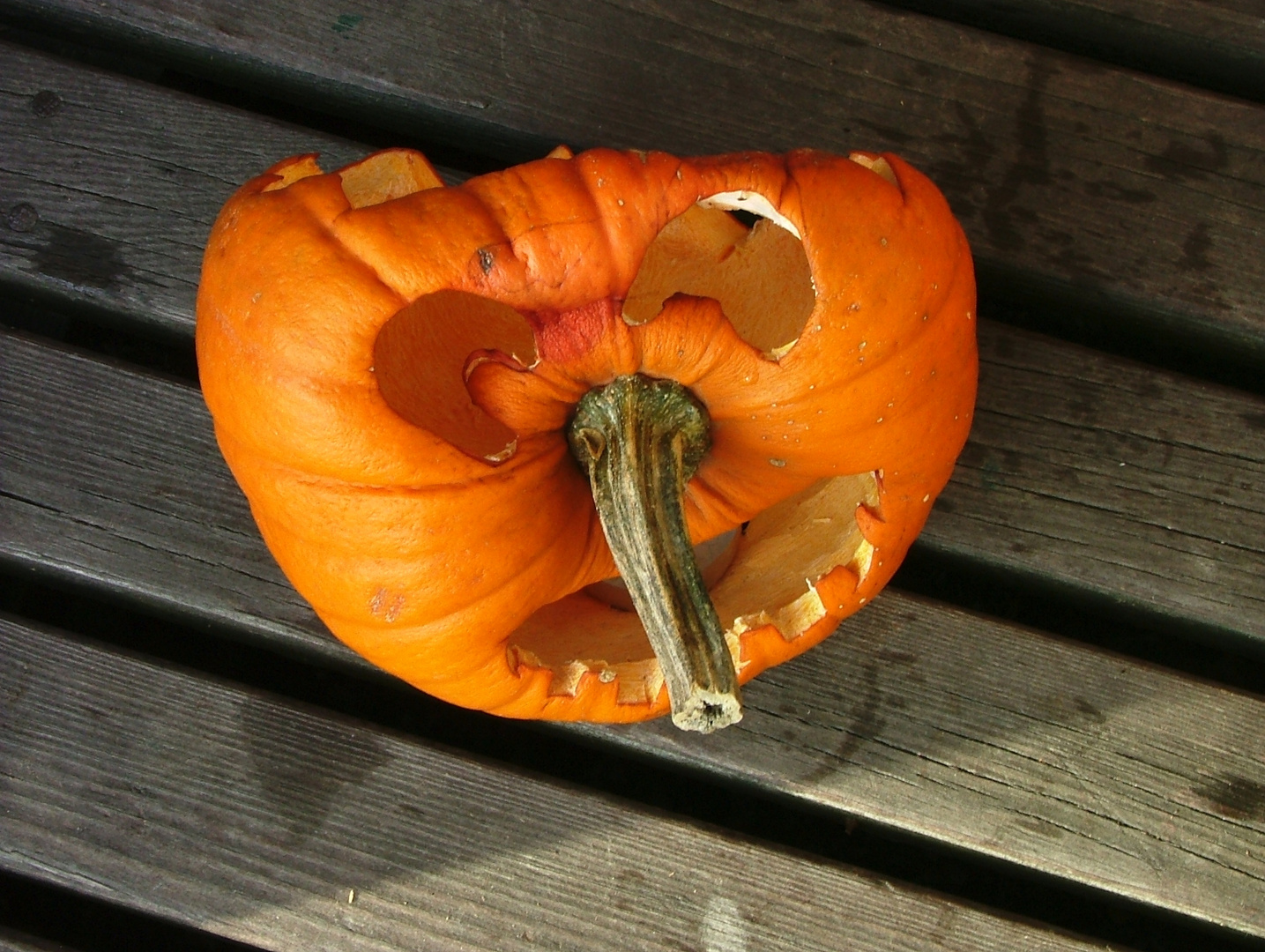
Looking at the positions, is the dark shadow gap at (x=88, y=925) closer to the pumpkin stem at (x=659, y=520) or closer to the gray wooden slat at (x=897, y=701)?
the gray wooden slat at (x=897, y=701)

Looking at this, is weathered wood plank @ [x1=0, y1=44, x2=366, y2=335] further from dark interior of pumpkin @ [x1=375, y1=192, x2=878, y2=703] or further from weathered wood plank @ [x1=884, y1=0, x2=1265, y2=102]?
weathered wood plank @ [x1=884, y1=0, x2=1265, y2=102]

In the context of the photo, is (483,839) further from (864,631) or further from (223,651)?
(864,631)

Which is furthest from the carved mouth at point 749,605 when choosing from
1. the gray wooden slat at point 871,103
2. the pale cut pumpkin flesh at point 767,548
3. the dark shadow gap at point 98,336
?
the dark shadow gap at point 98,336

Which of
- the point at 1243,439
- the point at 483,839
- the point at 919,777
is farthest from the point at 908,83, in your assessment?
the point at 483,839

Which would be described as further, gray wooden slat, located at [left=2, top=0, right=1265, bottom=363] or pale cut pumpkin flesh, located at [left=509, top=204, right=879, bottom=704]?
gray wooden slat, located at [left=2, top=0, right=1265, bottom=363]

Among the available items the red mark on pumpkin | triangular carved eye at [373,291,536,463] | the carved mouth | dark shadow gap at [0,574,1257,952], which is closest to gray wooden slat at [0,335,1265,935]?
dark shadow gap at [0,574,1257,952]

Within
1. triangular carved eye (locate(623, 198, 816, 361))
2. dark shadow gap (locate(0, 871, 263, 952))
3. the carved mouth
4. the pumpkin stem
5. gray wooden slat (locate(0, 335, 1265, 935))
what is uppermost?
triangular carved eye (locate(623, 198, 816, 361))

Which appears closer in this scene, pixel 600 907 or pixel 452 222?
pixel 452 222
